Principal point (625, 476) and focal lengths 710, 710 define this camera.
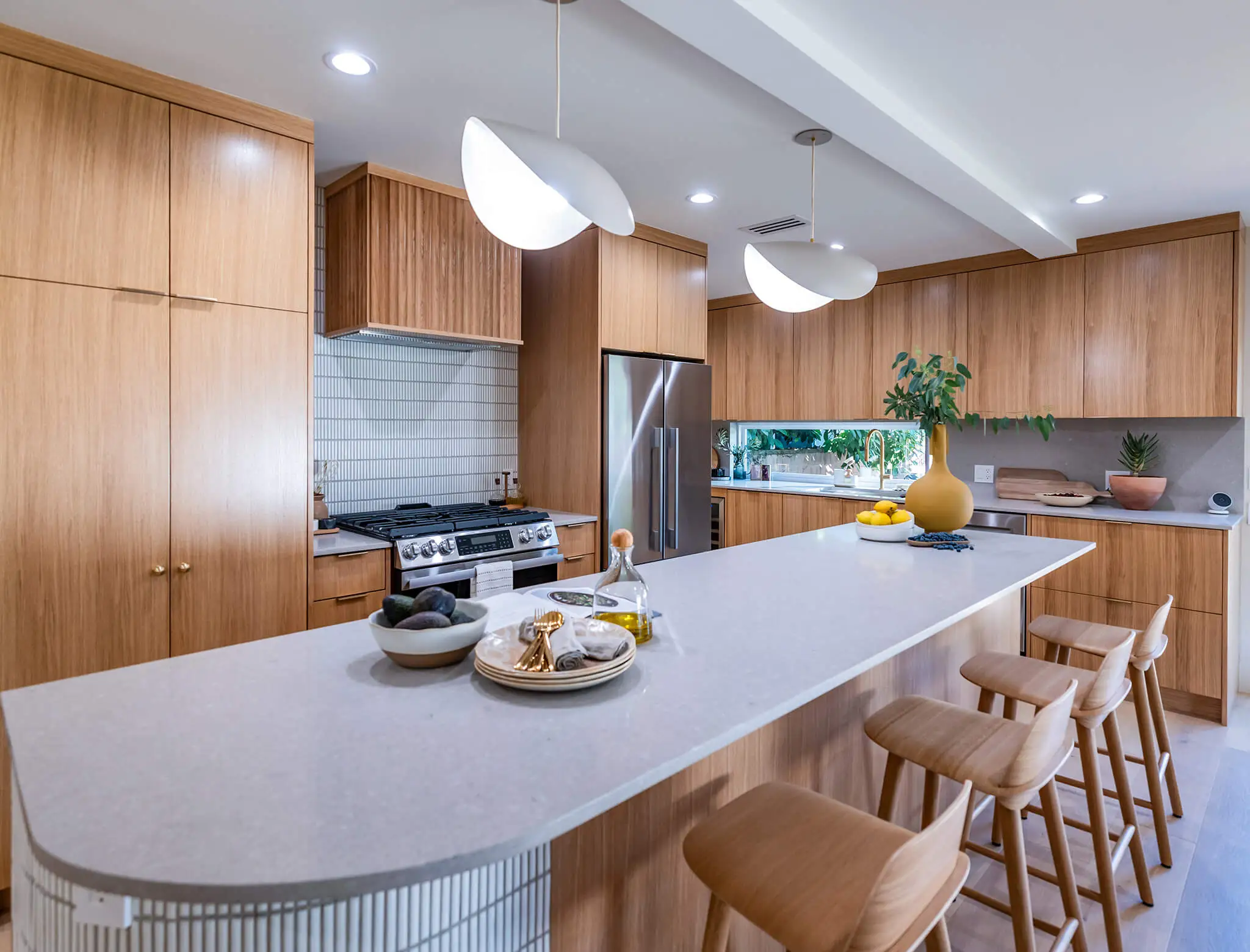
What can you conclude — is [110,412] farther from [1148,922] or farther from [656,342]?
[1148,922]

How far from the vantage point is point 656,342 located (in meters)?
3.92

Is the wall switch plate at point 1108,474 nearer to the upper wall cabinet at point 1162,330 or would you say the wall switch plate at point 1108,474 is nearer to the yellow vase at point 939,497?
the upper wall cabinet at point 1162,330

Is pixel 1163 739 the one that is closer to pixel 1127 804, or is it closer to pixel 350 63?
pixel 1127 804

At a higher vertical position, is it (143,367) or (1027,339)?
(1027,339)

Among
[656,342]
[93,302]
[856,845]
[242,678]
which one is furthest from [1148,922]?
[93,302]

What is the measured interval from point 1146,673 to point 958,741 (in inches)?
54.0

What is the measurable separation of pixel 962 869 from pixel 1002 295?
13.0 feet

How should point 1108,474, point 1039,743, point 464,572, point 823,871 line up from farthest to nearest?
point 1108,474
point 464,572
point 1039,743
point 823,871

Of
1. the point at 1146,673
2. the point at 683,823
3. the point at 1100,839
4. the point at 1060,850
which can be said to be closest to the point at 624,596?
the point at 683,823

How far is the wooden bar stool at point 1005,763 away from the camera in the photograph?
136cm

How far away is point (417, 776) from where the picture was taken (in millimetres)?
876

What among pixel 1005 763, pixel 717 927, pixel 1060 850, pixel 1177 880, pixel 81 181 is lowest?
pixel 1177 880

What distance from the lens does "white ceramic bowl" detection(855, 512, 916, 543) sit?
262 centimetres

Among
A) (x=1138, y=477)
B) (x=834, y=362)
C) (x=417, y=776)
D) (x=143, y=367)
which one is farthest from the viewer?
(x=834, y=362)
